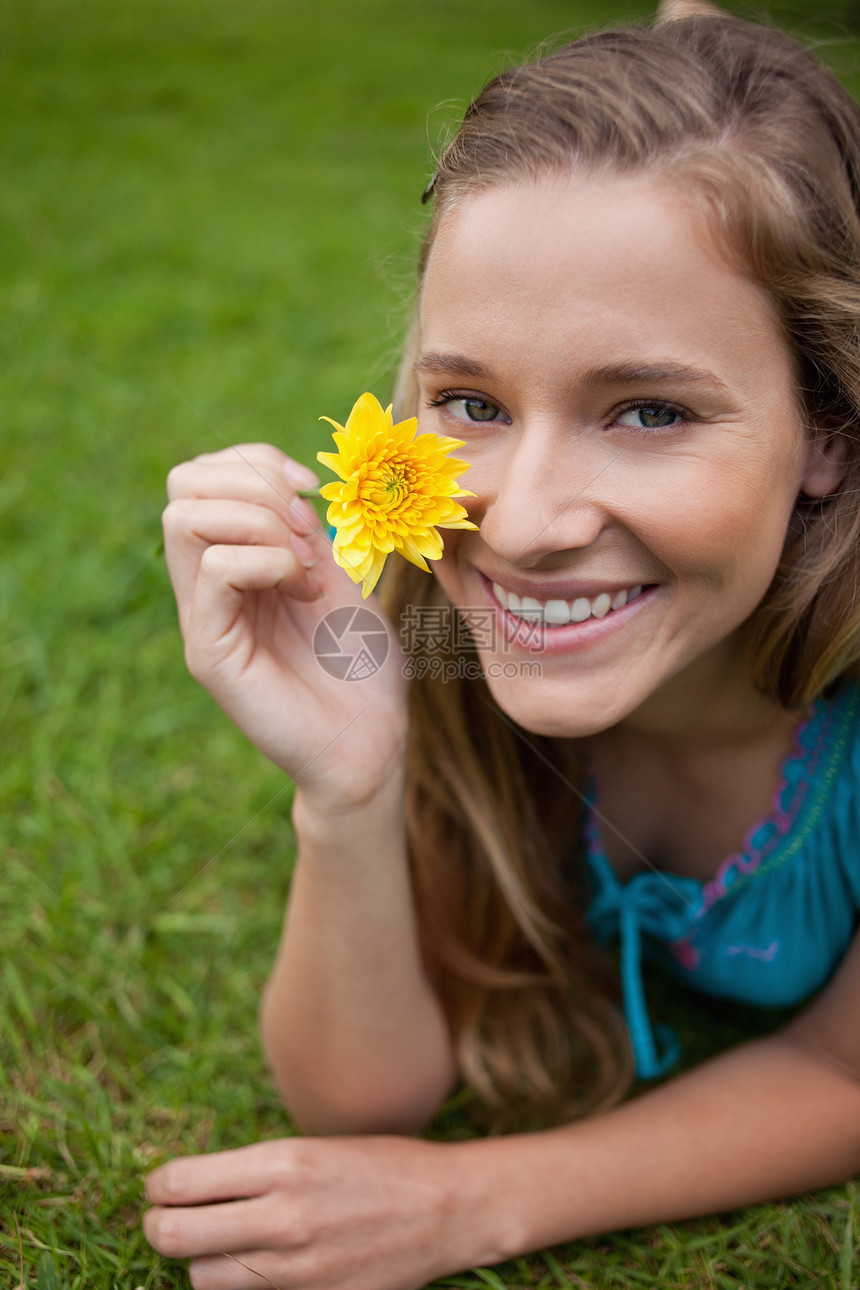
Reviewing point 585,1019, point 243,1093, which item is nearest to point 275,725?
point 243,1093

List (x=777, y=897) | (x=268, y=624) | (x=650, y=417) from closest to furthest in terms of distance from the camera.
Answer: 1. (x=650, y=417)
2. (x=268, y=624)
3. (x=777, y=897)

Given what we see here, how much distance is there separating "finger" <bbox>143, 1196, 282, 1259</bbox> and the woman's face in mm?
800

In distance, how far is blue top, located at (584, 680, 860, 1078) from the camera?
1749 mm

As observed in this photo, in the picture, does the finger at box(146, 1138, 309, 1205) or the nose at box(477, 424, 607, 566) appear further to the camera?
the finger at box(146, 1138, 309, 1205)

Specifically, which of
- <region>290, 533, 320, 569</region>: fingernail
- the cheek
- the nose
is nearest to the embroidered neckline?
the cheek

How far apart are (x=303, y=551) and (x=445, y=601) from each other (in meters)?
0.30

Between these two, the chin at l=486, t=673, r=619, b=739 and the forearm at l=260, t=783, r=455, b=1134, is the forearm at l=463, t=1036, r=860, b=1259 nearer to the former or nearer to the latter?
the forearm at l=260, t=783, r=455, b=1134

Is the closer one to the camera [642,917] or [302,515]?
[302,515]

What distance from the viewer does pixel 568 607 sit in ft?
4.86

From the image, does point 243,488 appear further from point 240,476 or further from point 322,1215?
point 322,1215

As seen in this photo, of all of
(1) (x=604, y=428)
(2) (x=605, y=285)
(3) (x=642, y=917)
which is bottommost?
(3) (x=642, y=917)

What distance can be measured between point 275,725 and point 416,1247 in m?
0.79

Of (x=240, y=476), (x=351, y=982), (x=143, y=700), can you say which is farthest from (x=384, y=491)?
(x=143, y=700)

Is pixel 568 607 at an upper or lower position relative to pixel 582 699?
Result: upper
